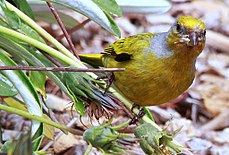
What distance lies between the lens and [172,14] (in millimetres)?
5953

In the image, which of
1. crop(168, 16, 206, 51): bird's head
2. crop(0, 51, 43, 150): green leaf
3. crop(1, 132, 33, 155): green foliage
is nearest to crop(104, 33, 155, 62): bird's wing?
crop(168, 16, 206, 51): bird's head

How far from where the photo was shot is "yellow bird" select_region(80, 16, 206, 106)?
2805 millimetres

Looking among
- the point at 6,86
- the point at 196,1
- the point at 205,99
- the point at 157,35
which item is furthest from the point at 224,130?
the point at 196,1

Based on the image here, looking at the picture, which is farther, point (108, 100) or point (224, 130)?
point (224, 130)

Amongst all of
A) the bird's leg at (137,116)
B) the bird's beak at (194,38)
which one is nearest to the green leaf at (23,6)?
the bird's leg at (137,116)

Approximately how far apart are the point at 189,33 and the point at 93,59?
714 millimetres

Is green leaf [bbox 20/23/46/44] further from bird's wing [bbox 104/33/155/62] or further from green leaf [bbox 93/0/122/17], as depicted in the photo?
bird's wing [bbox 104/33/155/62]

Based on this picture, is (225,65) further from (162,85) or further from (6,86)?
(6,86)

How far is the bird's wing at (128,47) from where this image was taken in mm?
3082

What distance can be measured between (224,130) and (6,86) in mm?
1930

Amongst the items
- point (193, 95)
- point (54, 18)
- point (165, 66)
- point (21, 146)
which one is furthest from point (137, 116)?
point (193, 95)

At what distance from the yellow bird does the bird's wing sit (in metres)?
0.03

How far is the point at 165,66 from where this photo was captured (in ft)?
9.52

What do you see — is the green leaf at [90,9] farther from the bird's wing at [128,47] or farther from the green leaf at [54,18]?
the green leaf at [54,18]
